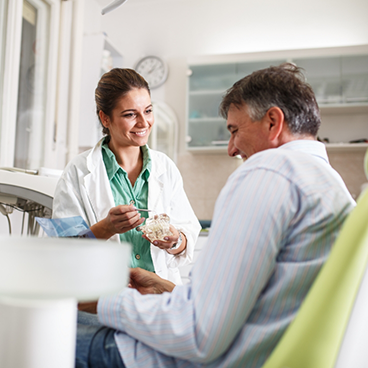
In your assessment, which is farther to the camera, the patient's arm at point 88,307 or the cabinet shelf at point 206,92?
the cabinet shelf at point 206,92

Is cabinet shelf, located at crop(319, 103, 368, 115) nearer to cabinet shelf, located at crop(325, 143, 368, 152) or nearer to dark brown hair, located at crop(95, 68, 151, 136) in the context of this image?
cabinet shelf, located at crop(325, 143, 368, 152)

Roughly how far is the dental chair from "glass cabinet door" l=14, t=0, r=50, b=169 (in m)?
2.64

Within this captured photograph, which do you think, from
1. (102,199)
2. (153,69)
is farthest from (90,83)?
(102,199)

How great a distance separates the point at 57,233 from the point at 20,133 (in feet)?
6.01

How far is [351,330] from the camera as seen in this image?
1.96ft

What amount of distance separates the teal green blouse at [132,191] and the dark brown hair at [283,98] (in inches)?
27.2

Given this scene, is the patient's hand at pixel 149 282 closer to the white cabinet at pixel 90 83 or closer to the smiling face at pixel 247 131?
the smiling face at pixel 247 131

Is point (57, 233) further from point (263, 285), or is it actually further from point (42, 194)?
point (263, 285)

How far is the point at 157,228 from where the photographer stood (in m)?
1.29

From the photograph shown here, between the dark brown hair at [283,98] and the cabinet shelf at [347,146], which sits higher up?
the cabinet shelf at [347,146]

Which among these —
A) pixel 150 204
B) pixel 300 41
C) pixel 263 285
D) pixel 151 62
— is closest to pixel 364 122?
pixel 300 41

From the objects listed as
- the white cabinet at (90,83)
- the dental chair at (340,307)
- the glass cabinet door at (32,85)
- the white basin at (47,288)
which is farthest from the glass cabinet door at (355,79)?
the white basin at (47,288)

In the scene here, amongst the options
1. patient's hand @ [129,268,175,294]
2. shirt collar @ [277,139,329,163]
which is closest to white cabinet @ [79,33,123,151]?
patient's hand @ [129,268,175,294]

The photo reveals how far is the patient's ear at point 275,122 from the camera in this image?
0.90 meters
